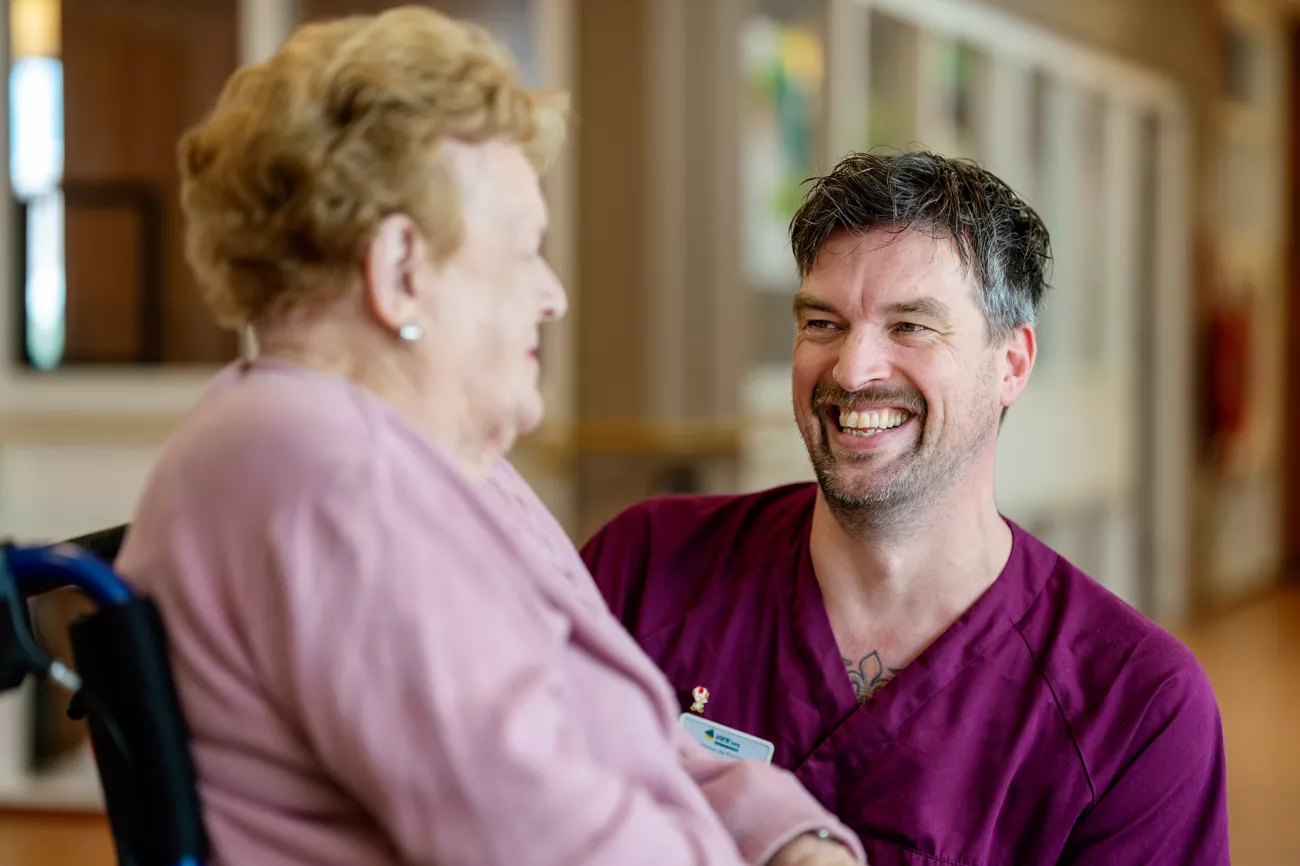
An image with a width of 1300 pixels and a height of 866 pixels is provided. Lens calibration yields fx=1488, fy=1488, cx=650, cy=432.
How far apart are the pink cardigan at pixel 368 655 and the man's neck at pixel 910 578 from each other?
672 millimetres

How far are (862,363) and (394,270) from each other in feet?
2.49

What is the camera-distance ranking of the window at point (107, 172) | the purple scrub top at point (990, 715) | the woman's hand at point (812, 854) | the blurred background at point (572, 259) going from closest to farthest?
1. the woman's hand at point (812, 854)
2. the purple scrub top at point (990, 715)
3. the blurred background at point (572, 259)
4. the window at point (107, 172)

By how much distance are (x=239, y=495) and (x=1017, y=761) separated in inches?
36.5

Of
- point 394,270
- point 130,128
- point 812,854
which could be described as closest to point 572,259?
point 130,128

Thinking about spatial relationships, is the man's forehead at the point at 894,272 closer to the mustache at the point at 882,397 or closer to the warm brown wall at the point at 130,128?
the mustache at the point at 882,397

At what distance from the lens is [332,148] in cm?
102

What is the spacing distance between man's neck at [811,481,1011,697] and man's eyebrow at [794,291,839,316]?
0.82ft

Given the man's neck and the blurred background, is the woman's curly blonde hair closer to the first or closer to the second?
the man's neck

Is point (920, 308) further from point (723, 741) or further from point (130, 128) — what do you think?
point (130, 128)

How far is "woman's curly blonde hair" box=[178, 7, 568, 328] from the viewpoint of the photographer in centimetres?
102

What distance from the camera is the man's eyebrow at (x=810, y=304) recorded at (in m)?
1.72

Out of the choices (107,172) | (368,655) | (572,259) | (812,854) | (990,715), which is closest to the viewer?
(368,655)

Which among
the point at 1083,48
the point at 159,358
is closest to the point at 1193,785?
the point at 159,358

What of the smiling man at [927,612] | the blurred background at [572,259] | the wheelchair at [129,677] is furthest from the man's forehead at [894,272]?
the blurred background at [572,259]
